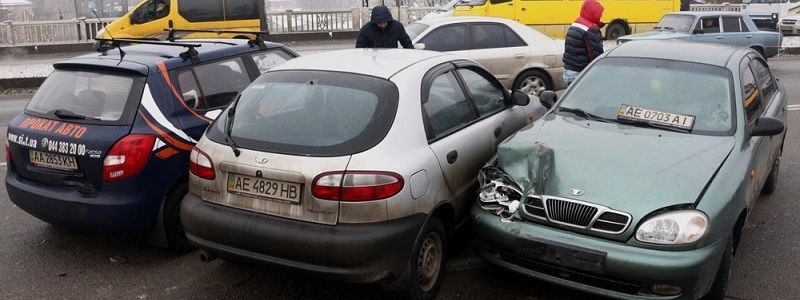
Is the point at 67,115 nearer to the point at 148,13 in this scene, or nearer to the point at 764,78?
the point at 764,78

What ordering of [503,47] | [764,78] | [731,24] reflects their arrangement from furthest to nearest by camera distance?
[731,24] → [503,47] → [764,78]

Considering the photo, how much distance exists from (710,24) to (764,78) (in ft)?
33.9

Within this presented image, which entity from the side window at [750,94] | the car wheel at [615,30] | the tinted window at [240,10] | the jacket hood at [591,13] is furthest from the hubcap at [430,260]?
the car wheel at [615,30]

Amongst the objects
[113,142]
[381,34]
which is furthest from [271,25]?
[113,142]

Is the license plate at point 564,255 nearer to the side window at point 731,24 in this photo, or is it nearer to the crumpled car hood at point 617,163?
the crumpled car hood at point 617,163

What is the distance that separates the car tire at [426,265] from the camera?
11.9 feet

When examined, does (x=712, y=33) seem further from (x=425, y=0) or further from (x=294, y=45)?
(x=425, y=0)

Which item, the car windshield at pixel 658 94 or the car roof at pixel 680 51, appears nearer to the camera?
the car windshield at pixel 658 94

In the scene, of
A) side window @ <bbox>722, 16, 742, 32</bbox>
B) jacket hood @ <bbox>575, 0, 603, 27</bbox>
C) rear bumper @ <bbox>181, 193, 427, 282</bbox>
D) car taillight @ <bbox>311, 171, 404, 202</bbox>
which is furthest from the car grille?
side window @ <bbox>722, 16, 742, 32</bbox>

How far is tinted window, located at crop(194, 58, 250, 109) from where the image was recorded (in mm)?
4902

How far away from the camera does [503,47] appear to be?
10148mm

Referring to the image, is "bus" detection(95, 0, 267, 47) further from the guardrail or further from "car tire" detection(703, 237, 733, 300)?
"car tire" detection(703, 237, 733, 300)

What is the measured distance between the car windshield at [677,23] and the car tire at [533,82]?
6.05 metres

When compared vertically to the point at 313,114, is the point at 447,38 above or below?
above
